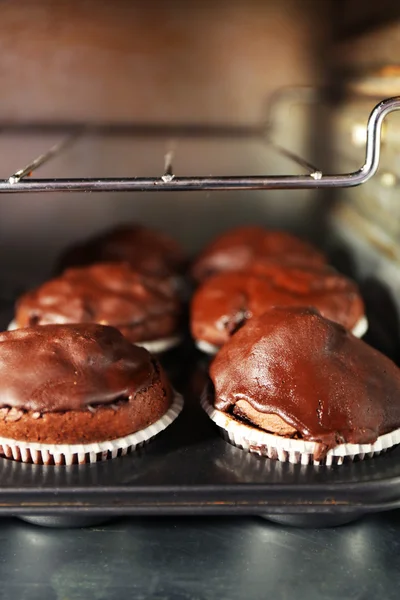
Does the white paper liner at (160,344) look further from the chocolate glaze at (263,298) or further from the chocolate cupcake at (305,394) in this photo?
the chocolate cupcake at (305,394)

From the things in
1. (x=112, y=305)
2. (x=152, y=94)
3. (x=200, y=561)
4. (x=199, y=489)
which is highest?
(x=152, y=94)

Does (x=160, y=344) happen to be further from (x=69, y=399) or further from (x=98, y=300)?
(x=69, y=399)

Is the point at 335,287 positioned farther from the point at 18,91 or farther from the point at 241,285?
the point at 18,91

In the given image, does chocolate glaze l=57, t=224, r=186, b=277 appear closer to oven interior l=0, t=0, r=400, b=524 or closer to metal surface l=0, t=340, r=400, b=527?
oven interior l=0, t=0, r=400, b=524

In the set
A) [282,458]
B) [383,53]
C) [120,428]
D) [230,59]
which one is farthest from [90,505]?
Answer: [230,59]

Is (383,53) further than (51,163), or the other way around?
(51,163)

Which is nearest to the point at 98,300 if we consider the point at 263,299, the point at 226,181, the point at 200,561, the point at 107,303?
the point at 107,303

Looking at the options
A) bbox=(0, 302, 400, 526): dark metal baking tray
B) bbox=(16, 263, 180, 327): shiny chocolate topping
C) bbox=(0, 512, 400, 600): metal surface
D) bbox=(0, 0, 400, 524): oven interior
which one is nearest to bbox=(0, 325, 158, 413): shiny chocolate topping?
bbox=(0, 302, 400, 526): dark metal baking tray
